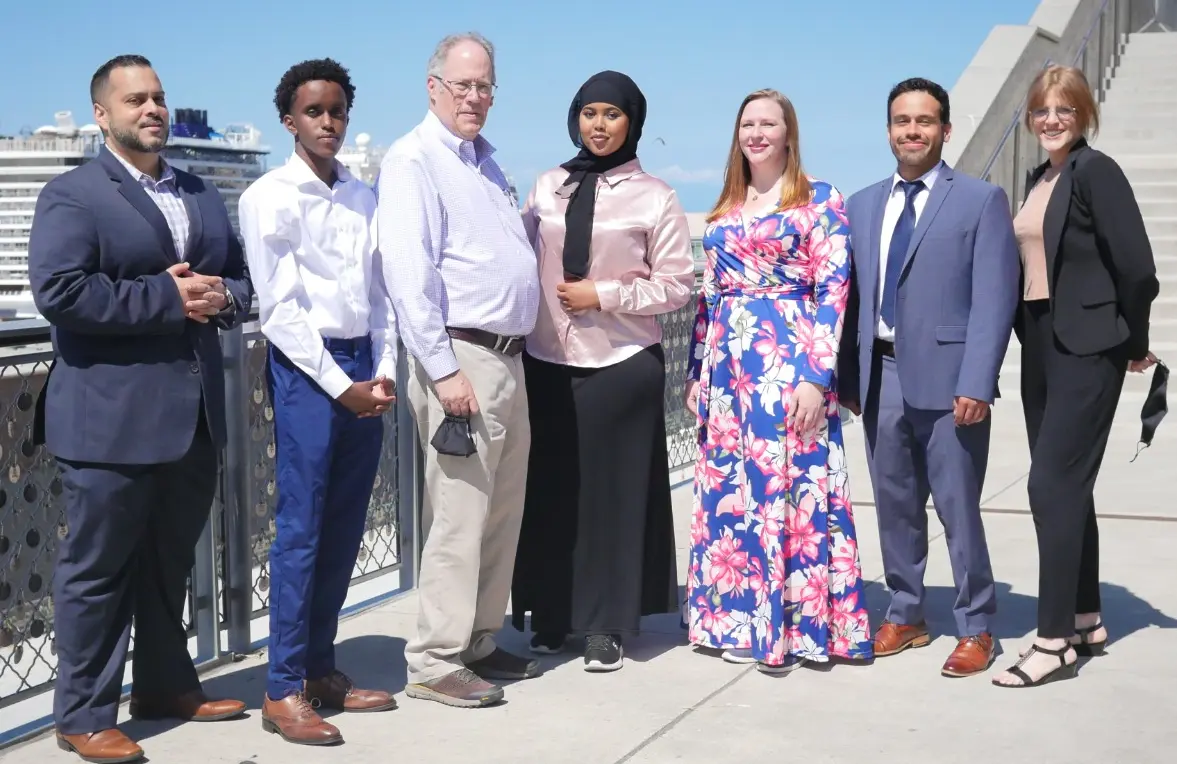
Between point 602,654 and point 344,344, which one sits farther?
point 602,654

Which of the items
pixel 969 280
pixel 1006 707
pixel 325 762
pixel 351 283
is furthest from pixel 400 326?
pixel 1006 707

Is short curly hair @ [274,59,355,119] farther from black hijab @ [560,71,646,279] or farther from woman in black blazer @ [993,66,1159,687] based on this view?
woman in black blazer @ [993,66,1159,687]

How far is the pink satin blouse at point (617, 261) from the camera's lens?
465 cm

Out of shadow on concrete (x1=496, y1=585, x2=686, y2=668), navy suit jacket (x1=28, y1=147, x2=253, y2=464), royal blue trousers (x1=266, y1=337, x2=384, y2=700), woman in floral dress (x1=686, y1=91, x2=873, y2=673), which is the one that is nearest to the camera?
navy suit jacket (x1=28, y1=147, x2=253, y2=464)

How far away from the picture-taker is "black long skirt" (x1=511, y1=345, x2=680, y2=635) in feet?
15.6

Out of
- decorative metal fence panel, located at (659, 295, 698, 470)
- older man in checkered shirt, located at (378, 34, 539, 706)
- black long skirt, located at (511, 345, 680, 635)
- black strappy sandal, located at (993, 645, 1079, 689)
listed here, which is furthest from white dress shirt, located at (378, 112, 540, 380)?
decorative metal fence panel, located at (659, 295, 698, 470)

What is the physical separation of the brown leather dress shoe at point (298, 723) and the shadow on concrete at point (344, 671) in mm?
152

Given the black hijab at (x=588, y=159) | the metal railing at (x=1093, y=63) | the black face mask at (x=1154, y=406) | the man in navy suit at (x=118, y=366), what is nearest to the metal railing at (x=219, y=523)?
the man in navy suit at (x=118, y=366)

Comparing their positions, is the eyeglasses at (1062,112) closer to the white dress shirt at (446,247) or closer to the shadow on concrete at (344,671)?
the white dress shirt at (446,247)

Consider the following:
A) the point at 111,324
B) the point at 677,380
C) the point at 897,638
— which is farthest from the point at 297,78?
the point at 677,380

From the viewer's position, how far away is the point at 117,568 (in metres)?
3.86

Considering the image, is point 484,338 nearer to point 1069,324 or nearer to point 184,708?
point 184,708

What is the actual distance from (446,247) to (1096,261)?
6.38 ft

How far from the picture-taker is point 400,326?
4.23m
